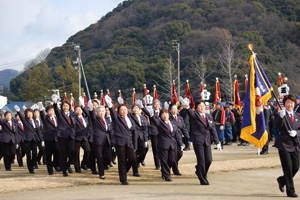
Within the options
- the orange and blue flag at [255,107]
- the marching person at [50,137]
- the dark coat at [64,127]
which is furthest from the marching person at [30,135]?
the orange and blue flag at [255,107]

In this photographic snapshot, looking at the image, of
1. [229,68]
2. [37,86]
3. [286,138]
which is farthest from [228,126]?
[37,86]

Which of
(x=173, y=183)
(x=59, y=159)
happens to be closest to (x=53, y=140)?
(x=59, y=159)

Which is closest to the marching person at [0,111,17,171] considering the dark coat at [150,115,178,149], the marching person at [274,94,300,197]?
the dark coat at [150,115,178,149]

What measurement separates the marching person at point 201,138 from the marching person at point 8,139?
6815 mm

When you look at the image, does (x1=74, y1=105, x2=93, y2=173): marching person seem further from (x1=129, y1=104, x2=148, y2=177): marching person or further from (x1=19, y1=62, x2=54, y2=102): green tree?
(x1=19, y1=62, x2=54, y2=102): green tree

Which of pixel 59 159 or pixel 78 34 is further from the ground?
pixel 78 34

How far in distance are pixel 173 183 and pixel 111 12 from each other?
96710 millimetres

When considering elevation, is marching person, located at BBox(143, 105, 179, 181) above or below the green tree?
below

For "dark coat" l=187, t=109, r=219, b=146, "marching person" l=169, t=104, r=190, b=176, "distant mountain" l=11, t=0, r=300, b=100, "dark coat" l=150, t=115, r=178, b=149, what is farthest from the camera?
"distant mountain" l=11, t=0, r=300, b=100

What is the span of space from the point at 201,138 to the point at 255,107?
5.71 feet

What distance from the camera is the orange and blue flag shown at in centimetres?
1034

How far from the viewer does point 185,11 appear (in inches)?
2970

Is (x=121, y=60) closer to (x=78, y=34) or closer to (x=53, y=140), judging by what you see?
(x=78, y=34)

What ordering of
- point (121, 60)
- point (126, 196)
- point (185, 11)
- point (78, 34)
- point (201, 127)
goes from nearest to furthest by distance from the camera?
point (126, 196), point (201, 127), point (121, 60), point (185, 11), point (78, 34)
